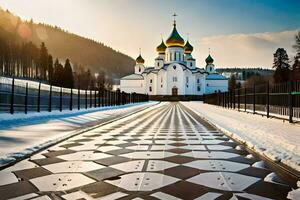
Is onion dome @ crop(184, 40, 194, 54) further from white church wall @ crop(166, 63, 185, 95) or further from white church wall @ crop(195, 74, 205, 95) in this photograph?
white church wall @ crop(166, 63, 185, 95)

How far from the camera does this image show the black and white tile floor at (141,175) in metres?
3.78

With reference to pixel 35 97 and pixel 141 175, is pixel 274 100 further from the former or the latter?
pixel 35 97

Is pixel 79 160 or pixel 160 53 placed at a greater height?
pixel 160 53

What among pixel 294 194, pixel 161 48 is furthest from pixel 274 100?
pixel 161 48

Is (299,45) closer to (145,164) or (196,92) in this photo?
(196,92)

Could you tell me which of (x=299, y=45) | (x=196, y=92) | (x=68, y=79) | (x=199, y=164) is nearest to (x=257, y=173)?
(x=199, y=164)

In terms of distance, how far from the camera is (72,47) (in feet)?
539

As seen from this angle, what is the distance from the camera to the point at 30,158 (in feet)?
19.8

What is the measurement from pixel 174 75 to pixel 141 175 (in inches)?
3441

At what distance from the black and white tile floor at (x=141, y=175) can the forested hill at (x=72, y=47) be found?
120288 millimetres

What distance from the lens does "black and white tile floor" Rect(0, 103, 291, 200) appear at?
3.78 m

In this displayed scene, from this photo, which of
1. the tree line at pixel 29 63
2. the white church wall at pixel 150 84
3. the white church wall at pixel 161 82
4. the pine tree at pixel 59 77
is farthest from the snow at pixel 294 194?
the white church wall at pixel 150 84

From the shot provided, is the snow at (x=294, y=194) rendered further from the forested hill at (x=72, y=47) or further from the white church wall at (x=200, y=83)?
the forested hill at (x=72, y=47)

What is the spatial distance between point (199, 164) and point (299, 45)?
5613 cm
